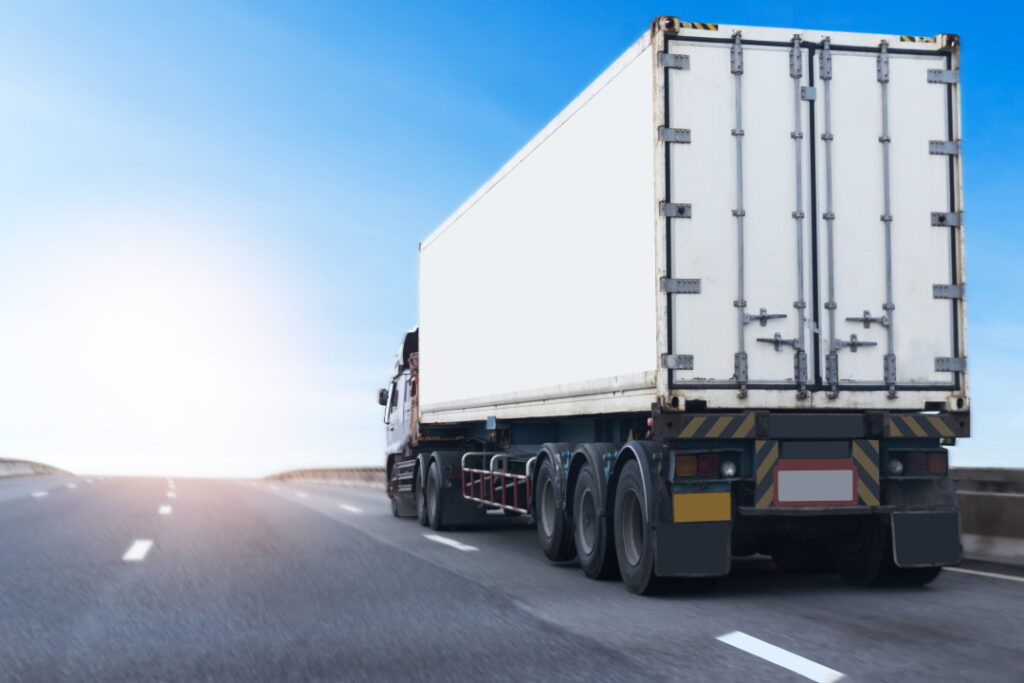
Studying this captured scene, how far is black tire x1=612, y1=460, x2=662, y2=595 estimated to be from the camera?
8555 millimetres

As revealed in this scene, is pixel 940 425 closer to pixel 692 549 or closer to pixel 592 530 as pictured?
pixel 692 549

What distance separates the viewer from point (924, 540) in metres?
8.75

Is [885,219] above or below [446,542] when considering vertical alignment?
above

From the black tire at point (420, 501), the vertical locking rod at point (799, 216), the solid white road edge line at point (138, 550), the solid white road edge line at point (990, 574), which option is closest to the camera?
the vertical locking rod at point (799, 216)

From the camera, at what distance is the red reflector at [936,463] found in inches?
352

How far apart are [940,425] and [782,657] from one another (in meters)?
3.44

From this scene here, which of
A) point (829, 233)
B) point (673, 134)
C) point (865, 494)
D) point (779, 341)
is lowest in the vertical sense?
point (865, 494)

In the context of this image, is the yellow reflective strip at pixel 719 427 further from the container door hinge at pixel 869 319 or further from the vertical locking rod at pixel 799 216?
the container door hinge at pixel 869 319

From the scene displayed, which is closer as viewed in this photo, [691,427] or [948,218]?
[691,427]

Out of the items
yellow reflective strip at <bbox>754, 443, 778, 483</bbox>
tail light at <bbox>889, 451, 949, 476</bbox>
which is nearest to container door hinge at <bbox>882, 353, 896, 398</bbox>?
tail light at <bbox>889, 451, 949, 476</bbox>

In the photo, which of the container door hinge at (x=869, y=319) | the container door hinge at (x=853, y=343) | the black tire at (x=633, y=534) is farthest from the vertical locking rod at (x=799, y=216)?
the black tire at (x=633, y=534)

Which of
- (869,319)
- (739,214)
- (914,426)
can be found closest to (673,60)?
(739,214)

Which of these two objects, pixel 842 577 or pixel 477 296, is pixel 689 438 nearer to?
pixel 842 577

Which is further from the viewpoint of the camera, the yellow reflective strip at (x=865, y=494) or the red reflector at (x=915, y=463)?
the red reflector at (x=915, y=463)
